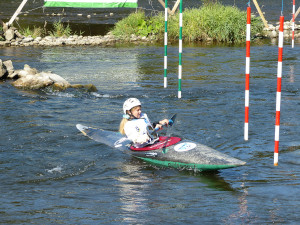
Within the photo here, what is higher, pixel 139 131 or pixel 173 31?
pixel 173 31

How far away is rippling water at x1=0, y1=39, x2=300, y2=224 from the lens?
5.83 m

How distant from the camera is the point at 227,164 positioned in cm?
659

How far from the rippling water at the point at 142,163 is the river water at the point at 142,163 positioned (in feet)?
0.05

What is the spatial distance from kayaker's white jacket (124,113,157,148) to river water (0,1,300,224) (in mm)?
298

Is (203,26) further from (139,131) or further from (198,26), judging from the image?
(139,131)

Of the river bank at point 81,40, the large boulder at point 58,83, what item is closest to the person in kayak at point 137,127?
the large boulder at point 58,83

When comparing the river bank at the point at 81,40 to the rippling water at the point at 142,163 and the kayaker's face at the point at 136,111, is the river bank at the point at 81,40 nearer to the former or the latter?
the rippling water at the point at 142,163

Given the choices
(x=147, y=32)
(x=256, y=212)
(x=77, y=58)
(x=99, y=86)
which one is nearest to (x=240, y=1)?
(x=147, y=32)

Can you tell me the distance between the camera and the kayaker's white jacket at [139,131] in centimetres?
775

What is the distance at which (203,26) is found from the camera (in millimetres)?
20812

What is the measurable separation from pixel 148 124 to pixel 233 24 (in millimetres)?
13369

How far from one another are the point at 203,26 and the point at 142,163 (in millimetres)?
13905

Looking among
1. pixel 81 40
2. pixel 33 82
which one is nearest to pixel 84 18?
pixel 81 40

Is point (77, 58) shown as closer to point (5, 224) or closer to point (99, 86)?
point (99, 86)
